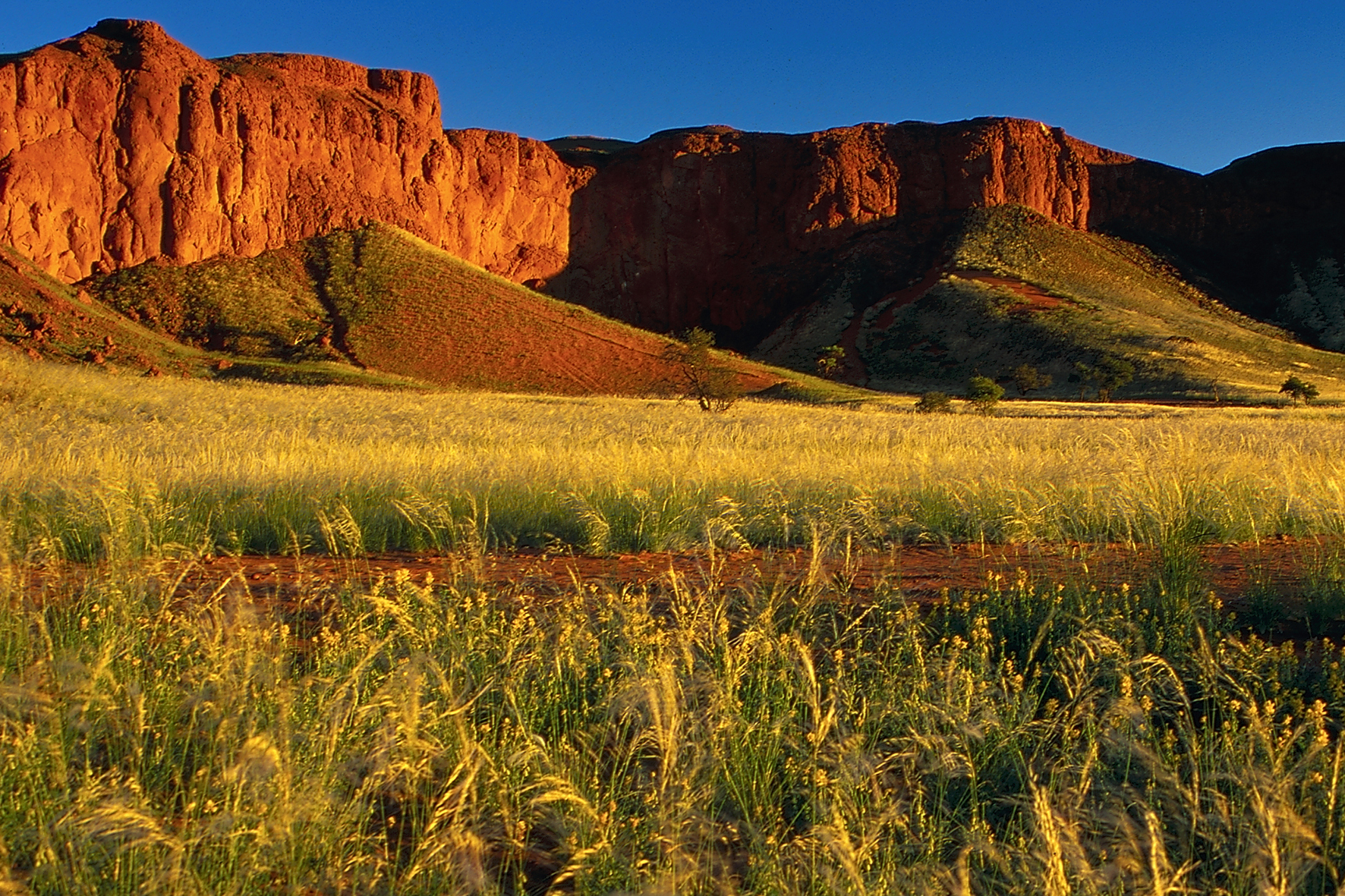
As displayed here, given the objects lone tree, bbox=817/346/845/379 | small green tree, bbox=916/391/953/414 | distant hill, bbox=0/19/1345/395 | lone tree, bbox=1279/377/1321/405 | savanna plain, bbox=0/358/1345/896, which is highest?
distant hill, bbox=0/19/1345/395

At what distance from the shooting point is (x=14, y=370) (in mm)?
19250

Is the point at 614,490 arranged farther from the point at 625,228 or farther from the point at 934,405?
the point at 625,228

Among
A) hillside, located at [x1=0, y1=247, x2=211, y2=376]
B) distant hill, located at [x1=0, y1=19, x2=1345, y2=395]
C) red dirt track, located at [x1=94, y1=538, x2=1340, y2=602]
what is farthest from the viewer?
distant hill, located at [x1=0, y1=19, x2=1345, y2=395]

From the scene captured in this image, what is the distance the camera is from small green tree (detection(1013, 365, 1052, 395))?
56.3m

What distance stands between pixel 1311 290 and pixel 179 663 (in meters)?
102

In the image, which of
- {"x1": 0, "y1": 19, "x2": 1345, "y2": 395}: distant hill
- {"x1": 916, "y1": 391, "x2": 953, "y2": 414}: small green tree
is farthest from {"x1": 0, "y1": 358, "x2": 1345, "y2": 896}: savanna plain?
{"x1": 0, "y1": 19, "x2": 1345, "y2": 395}: distant hill

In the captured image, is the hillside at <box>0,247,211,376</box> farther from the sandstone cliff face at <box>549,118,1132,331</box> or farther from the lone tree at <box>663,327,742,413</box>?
the sandstone cliff face at <box>549,118,1132,331</box>

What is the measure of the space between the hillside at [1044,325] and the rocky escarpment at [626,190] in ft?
13.5

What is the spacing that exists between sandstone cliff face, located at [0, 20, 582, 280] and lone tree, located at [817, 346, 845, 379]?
35.4m

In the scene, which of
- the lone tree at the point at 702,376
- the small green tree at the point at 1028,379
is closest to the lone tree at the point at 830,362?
the small green tree at the point at 1028,379

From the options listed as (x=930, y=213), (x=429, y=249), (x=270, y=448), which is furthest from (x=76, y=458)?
(x=930, y=213)

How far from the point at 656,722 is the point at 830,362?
2709 inches

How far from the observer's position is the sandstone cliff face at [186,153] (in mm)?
54625

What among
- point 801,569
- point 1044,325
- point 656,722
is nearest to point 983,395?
point 1044,325
